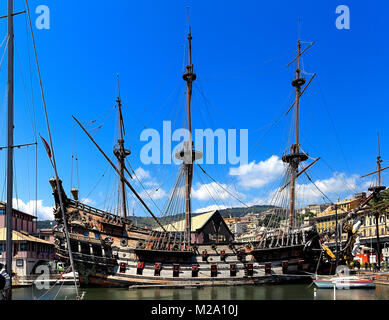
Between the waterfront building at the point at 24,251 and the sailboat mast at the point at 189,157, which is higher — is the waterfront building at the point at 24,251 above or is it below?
below

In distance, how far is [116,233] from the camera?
135 ft

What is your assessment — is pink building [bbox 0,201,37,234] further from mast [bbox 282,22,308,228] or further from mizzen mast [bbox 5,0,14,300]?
mizzen mast [bbox 5,0,14,300]

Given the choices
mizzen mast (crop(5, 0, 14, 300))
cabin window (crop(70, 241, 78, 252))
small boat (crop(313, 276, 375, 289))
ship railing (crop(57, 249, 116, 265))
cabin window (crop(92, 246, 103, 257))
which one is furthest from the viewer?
cabin window (crop(92, 246, 103, 257))

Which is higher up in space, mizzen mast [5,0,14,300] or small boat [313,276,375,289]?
mizzen mast [5,0,14,300]

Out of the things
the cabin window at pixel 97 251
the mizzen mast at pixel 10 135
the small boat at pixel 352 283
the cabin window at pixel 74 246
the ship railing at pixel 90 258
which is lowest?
the small boat at pixel 352 283

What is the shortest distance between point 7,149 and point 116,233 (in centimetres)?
2903

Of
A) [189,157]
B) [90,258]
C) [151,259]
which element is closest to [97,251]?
[90,258]

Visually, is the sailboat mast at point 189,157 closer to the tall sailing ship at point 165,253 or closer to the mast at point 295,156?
the tall sailing ship at point 165,253

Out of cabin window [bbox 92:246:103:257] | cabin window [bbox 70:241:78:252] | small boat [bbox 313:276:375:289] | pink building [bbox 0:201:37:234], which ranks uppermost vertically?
pink building [bbox 0:201:37:234]

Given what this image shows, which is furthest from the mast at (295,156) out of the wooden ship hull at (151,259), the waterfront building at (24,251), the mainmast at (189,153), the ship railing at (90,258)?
the waterfront building at (24,251)

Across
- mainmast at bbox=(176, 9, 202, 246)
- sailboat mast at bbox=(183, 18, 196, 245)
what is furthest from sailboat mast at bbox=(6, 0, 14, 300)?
mainmast at bbox=(176, 9, 202, 246)

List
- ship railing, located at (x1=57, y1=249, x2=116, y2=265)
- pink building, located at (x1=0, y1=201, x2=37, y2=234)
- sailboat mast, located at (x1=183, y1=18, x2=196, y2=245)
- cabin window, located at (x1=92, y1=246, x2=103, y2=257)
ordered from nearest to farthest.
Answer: ship railing, located at (x1=57, y1=249, x2=116, y2=265), cabin window, located at (x1=92, y1=246, x2=103, y2=257), sailboat mast, located at (x1=183, y1=18, x2=196, y2=245), pink building, located at (x1=0, y1=201, x2=37, y2=234)
